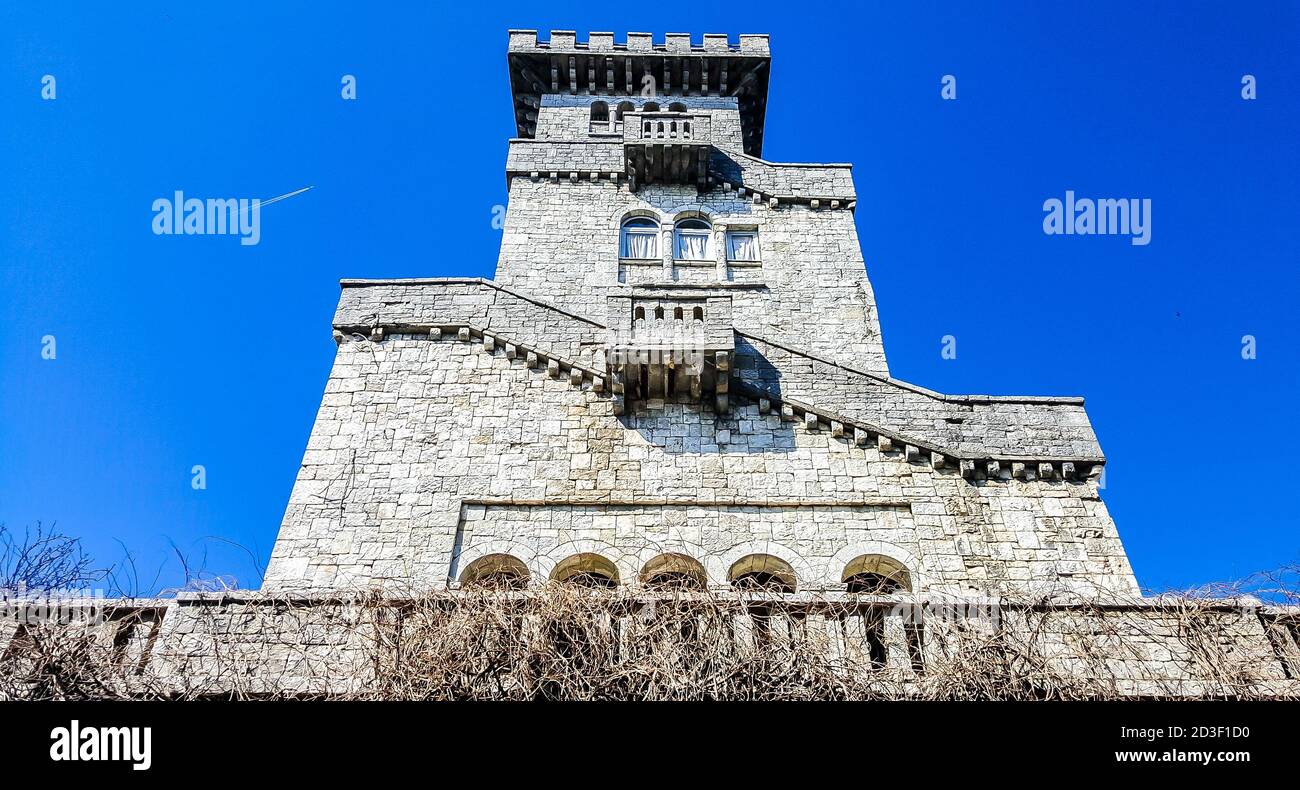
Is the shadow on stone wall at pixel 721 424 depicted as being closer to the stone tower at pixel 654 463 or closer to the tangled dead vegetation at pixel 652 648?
the stone tower at pixel 654 463

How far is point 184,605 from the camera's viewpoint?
34.2 feet

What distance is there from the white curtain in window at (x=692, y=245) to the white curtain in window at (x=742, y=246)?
0.59m

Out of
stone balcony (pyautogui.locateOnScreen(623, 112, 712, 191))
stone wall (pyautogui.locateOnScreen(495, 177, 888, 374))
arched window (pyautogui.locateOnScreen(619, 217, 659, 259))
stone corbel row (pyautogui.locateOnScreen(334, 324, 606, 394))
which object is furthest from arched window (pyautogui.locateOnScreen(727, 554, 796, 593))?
stone balcony (pyautogui.locateOnScreen(623, 112, 712, 191))

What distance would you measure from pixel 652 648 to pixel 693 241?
1546 centimetres

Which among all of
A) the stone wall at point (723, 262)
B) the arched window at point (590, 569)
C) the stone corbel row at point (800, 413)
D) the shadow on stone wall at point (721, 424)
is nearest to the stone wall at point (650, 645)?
the arched window at point (590, 569)

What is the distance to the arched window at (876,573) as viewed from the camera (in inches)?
523

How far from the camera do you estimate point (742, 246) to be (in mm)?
23312

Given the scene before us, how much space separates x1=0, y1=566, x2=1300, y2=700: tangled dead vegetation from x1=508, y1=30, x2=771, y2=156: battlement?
71.7 ft

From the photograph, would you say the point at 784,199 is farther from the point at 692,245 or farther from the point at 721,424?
the point at 721,424

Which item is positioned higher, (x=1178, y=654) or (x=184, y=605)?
(x=184, y=605)

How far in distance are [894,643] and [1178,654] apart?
3223 millimetres

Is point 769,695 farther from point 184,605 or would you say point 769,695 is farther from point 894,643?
point 184,605
